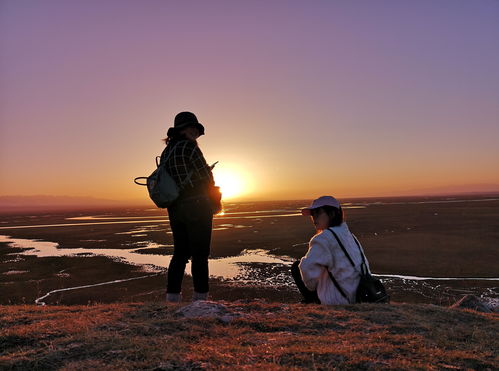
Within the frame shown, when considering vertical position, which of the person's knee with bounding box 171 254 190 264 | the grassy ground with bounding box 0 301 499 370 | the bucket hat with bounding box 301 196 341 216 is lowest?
the grassy ground with bounding box 0 301 499 370

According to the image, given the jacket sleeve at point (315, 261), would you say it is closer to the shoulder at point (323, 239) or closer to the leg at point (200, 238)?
the shoulder at point (323, 239)

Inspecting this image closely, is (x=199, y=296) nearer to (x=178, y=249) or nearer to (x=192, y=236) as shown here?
(x=178, y=249)

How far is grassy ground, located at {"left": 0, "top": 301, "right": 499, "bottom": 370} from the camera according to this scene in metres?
2.86

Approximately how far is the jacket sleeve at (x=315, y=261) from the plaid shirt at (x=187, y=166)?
1703 millimetres

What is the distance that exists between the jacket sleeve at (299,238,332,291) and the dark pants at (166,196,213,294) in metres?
1.34

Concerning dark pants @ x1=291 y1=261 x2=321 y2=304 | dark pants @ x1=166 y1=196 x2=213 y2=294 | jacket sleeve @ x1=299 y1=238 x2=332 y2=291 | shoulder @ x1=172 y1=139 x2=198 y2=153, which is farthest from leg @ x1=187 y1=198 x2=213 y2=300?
jacket sleeve @ x1=299 y1=238 x2=332 y2=291

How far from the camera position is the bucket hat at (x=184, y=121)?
5035 millimetres

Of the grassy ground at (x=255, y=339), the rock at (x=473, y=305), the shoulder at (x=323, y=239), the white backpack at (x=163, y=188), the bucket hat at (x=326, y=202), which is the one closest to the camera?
the grassy ground at (x=255, y=339)

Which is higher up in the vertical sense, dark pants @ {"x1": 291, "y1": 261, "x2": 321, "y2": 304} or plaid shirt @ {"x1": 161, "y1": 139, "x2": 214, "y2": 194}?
plaid shirt @ {"x1": 161, "y1": 139, "x2": 214, "y2": 194}

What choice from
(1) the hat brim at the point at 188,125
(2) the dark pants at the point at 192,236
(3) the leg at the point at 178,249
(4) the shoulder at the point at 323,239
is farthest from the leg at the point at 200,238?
(4) the shoulder at the point at 323,239

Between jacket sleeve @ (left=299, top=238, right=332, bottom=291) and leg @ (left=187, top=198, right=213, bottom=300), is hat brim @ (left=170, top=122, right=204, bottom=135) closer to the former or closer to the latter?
leg @ (left=187, top=198, right=213, bottom=300)

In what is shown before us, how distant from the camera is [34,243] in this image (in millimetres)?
29172

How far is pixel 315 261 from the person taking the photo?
4.32 m

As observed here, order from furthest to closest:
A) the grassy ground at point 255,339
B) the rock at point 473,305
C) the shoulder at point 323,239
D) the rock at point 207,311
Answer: the rock at point 473,305 → the shoulder at point 323,239 → the rock at point 207,311 → the grassy ground at point 255,339
